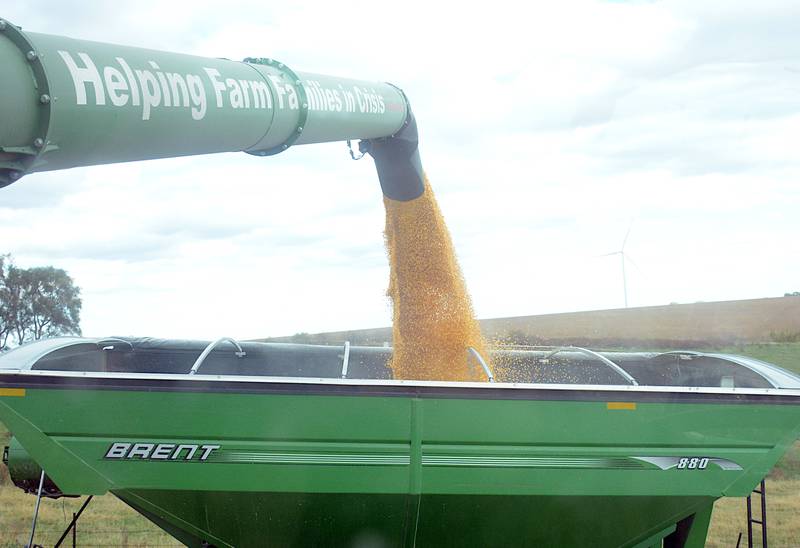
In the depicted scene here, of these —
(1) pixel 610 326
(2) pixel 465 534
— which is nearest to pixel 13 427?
(2) pixel 465 534

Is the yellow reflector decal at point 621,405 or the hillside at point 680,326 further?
the hillside at point 680,326

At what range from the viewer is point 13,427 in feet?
15.2

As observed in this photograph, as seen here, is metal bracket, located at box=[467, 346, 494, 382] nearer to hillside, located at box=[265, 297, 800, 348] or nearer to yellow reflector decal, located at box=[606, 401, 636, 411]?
yellow reflector decal, located at box=[606, 401, 636, 411]

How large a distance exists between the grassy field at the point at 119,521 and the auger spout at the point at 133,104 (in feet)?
19.1

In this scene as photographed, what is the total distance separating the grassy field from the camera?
29.9 ft

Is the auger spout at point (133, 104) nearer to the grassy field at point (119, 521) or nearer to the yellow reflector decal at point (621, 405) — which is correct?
the yellow reflector decal at point (621, 405)

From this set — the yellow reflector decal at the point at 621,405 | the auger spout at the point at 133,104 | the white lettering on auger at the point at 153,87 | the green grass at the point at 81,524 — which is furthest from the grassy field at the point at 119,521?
the white lettering on auger at the point at 153,87

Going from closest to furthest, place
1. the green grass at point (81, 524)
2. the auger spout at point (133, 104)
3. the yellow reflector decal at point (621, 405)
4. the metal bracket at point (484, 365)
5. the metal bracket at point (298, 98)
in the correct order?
the auger spout at point (133, 104)
the metal bracket at point (298, 98)
the yellow reflector decal at point (621, 405)
the metal bracket at point (484, 365)
the green grass at point (81, 524)

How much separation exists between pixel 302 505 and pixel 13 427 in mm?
1639

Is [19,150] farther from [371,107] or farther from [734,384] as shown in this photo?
[734,384]

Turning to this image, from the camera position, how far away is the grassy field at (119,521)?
912 centimetres

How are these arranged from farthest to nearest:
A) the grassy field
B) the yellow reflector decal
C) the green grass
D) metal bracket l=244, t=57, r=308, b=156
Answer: the grassy field → the green grass → the yellow reflector decal → metal bracket l=244, t=57, r=308, b=156

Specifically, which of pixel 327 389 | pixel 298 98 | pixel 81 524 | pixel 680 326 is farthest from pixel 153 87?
pixel 680 326

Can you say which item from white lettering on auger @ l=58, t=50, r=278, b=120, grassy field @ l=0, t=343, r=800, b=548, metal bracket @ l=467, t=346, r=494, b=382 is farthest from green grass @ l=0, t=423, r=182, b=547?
white lettering on auger @ l=58, t=50, r=278, b=120
